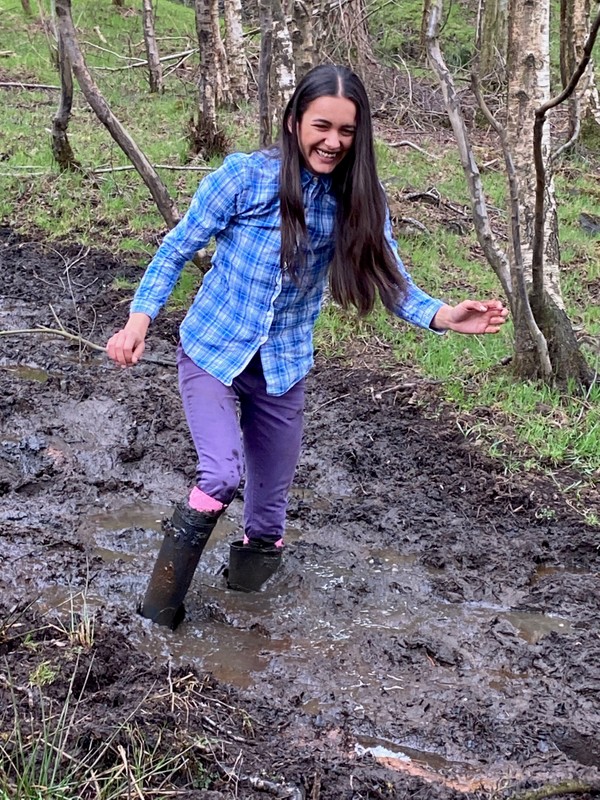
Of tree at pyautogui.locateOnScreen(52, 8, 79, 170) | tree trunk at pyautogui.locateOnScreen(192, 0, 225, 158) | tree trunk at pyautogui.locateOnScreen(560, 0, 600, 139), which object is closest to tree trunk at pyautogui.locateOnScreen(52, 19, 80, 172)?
tree at pyautogui.locateOnScreen(52, 8, 79, 170)

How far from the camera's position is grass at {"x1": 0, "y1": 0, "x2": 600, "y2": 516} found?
5.15 m

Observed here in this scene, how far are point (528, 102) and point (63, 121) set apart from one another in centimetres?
585

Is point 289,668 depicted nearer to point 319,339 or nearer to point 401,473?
point 401,473

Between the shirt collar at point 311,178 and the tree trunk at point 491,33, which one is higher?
the tree trunk at point 491,33

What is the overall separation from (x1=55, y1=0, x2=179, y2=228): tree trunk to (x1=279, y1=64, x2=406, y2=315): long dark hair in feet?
12.4

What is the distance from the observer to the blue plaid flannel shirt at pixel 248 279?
3037 millimetres

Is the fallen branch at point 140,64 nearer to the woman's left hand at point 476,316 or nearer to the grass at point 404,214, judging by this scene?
the grass at point 404,214

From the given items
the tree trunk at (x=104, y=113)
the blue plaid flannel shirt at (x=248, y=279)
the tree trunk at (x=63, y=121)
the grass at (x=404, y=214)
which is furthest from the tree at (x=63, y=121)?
the blue plaid flannel shirt at (x=248, y=279)

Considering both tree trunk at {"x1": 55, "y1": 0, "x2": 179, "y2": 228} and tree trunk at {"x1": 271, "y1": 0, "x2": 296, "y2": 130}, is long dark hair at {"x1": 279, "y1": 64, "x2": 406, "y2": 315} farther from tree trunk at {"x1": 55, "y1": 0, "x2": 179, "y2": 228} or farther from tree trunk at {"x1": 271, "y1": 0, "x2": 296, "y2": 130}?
tree trunk at {"x1": 271, "y1": 0, "x2": 296, "y2": 130}

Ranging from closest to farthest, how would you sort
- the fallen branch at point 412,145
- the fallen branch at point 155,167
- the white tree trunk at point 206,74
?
1. the fallen branch at point 155,167
2. the white tree trunk at point 206,74
3. the fallen branch at point 412,145

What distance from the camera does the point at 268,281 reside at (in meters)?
3.13

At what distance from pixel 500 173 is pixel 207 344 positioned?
8.27m

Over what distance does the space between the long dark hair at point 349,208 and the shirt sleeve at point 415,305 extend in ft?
0.10

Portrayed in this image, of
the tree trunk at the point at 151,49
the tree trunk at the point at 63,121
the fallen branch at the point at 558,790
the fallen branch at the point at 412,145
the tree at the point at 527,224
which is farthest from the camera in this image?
the tree trunk at the point at 151,49
